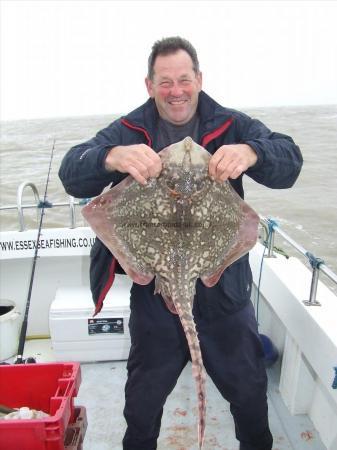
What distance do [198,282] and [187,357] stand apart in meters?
0.52

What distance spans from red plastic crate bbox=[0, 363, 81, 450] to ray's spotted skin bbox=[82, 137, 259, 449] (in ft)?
2.59

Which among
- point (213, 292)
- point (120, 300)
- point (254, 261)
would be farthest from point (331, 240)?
point (213, 292)

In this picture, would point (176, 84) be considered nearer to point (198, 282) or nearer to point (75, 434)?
point (198, 282)

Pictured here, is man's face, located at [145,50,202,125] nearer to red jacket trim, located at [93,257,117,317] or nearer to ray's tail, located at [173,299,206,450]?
red jacket trim, located at [93,257,117,317]

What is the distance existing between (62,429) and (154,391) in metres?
0.60

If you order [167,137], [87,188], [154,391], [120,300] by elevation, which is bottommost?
[120,300]

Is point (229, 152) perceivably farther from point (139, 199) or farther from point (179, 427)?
point (179, 427)

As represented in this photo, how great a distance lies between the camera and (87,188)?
225cm

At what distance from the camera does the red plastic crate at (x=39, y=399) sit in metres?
2.09

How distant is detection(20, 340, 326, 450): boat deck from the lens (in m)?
3.19

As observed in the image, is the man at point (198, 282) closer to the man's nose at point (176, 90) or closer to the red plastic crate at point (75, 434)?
the man's nose at point (176, 90)

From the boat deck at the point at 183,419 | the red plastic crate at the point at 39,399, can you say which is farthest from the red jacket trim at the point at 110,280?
the boat deck at the point at 183,419

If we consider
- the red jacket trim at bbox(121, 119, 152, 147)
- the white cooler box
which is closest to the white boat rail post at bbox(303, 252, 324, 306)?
the red jacket trim at bbox(121, 119, 152, 147)

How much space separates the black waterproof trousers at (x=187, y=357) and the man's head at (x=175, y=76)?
1.02 metres
